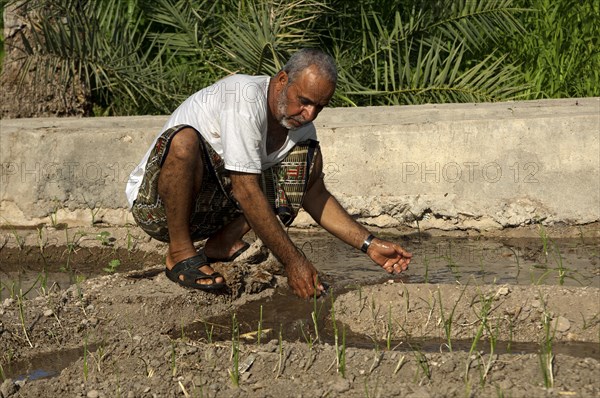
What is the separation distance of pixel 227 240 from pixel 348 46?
2.69m

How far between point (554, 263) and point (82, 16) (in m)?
3.36

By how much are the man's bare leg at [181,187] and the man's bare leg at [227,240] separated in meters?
0.26

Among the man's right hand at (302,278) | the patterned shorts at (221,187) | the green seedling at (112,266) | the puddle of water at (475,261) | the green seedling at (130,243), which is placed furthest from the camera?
the green seedling at (130,243)

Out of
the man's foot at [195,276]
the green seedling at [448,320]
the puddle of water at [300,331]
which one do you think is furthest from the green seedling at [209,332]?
the green seedling at [448,320]

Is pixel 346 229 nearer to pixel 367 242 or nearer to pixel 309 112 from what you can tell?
pixel 367 242

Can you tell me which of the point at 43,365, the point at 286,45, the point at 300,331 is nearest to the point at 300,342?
the point at 300,331

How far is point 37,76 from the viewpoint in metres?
6.34

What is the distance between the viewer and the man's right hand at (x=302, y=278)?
3596mm

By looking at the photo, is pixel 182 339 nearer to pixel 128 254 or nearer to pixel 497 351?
pixel 497 351

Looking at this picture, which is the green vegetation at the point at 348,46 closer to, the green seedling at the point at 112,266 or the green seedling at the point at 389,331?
the green seedling at the point at 112,266

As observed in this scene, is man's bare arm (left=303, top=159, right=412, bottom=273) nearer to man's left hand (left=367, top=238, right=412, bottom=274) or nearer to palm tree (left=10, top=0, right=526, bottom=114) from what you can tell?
man's left hand (left=367, top=238, right=412, bottom=274)

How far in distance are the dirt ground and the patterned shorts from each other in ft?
0.90

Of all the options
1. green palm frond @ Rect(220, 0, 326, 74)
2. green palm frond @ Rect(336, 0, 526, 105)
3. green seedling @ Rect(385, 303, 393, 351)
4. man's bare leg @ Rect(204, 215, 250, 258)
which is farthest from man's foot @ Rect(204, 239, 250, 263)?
green palm frond @ Rect(336, 0, 526, 105)

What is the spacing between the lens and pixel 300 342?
3.56 metres
